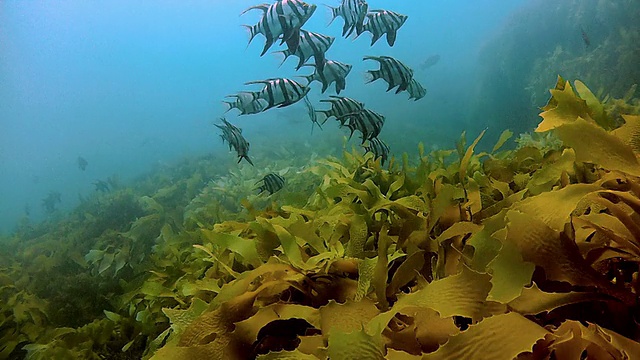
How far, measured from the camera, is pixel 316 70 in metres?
3.00

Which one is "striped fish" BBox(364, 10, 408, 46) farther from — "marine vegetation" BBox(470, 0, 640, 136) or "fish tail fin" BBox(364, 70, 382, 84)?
"marine vegetation" BBox(470, 0, 640, 136)

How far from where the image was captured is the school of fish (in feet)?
8.48

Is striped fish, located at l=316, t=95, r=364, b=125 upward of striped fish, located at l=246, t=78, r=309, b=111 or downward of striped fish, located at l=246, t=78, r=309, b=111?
downward

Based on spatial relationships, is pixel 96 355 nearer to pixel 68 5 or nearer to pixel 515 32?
pixel 68 5

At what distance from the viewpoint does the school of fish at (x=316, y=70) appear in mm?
2586

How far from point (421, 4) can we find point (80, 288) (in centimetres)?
1120

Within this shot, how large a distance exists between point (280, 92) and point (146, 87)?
5.87 meters

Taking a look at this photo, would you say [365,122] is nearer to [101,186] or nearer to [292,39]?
[292,39]

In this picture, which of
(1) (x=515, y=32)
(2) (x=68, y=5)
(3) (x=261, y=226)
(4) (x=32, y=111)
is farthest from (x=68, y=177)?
(1) (x=515, y=32)

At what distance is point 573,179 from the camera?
1038 mm

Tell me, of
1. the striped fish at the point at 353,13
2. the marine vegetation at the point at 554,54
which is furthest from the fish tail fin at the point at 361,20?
the marine vegetation at the point at 554,54

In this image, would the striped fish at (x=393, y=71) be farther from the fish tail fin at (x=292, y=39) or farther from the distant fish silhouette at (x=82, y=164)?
the distant fish silhouette at (x=82, y=164)

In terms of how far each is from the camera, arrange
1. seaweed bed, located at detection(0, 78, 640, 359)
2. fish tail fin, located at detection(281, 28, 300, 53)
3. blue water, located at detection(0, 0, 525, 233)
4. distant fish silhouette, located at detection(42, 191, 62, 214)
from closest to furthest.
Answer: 1. seaweed bed, located at detection(0, 78, 640, 359)
2. fish tail fin, located at detection(281, 28, 300, 53)
3. blue water, located at detection(0, 0, 525, 233)
4. distant fish silhouette, located at detection(42, 191, 62, 214)

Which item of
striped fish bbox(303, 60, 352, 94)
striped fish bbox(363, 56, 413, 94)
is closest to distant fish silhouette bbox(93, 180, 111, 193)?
striped fish bbox(303, 60, 352, 94)
